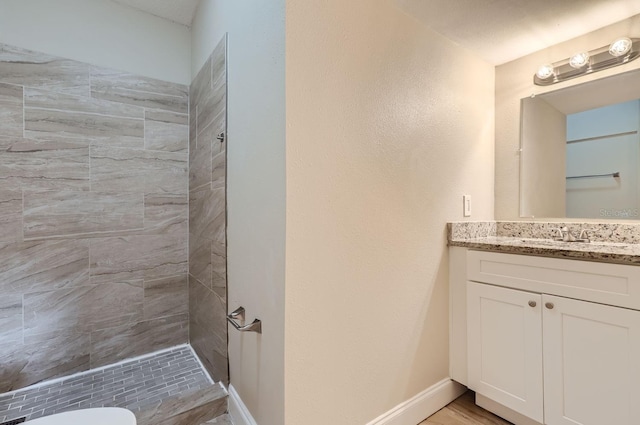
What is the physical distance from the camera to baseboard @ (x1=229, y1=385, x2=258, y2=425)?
4.26ft

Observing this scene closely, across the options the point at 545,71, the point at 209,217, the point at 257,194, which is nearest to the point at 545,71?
the point at 545,71

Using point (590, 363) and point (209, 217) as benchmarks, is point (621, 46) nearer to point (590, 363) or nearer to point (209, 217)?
point (590, 363)

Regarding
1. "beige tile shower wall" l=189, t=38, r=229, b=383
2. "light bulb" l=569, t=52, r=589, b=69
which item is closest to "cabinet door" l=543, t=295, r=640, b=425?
"light bulb" l=569, t=52, r=589, b=69

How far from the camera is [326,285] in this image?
113 cm

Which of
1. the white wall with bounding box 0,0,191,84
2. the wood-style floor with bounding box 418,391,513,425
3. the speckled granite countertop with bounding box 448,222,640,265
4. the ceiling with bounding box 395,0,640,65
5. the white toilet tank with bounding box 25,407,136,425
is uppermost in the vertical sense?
the white wall with bounding box 0,0,191,84

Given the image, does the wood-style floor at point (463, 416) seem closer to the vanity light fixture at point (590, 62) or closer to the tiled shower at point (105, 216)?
the tiled shower at point (105, 216)

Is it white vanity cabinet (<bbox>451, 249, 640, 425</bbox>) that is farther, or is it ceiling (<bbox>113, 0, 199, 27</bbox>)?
ceiling (<bbox>113, 0, 199, 27</bbox>)

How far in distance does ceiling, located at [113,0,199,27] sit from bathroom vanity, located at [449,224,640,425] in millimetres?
2296

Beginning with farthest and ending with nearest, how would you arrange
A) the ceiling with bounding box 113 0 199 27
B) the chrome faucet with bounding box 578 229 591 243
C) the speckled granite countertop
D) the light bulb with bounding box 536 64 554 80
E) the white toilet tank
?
the ceiling with bounding box 113 0 199 27, the light bulb with bounding box 536 64 554 80, the chrome faucet with bounding box 578 229 591 243, the speckled granite countertop, the white toilet tank

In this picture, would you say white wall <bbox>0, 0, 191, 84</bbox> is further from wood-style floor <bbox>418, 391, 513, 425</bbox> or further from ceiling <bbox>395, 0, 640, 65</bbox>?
wood-style floor <bbox>418, 391, 513, 425</bbox>

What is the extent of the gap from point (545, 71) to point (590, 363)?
1.59m

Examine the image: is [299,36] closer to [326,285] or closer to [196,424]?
[326,285]

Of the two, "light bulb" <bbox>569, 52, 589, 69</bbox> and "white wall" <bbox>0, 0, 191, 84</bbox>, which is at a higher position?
"white wall" <bbox>0, 0, 191, 84</bbox>

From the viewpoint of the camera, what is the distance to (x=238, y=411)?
1377 millimetres
